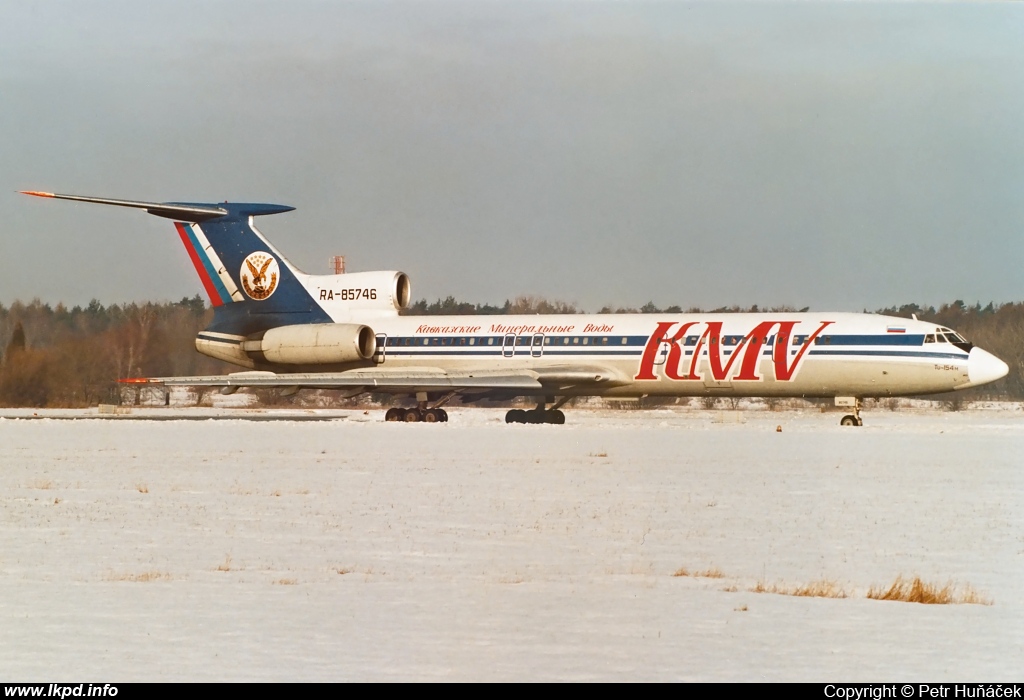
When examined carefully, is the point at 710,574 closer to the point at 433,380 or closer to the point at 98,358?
the point at 433,380

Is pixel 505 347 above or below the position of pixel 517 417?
above

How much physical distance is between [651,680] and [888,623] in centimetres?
236

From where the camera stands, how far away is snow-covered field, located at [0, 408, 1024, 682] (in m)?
7.11

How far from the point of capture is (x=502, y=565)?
10055mm

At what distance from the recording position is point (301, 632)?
7.62 m

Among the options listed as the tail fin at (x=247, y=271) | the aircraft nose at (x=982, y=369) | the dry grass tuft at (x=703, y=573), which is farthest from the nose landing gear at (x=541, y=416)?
the dry grass tuft at (x=703, y=573)

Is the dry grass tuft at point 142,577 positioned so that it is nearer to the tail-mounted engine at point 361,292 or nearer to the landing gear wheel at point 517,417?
the landing gear wheel at point 517,417

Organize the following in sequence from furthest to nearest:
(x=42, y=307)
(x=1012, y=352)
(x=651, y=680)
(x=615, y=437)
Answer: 1. (x=42, y=307)
2. (x=1012, y=352)
3. (x=615, y=437)
4. (x=651, y=680)

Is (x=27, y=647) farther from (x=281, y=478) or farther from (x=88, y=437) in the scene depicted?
(x=88, y=437)

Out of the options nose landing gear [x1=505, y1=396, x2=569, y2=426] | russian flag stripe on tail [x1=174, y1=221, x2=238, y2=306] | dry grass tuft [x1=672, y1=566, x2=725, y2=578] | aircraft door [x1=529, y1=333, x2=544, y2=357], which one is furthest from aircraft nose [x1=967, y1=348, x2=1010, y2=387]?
russian flag stripe on tail [x1=174, y1=221, x2=238, y2=306]

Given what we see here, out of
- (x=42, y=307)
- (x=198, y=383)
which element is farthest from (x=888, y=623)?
(x=42, y=307)

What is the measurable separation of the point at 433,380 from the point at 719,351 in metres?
7.98

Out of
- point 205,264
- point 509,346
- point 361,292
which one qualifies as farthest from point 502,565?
point 205,264

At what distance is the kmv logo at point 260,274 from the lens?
1464 inches
